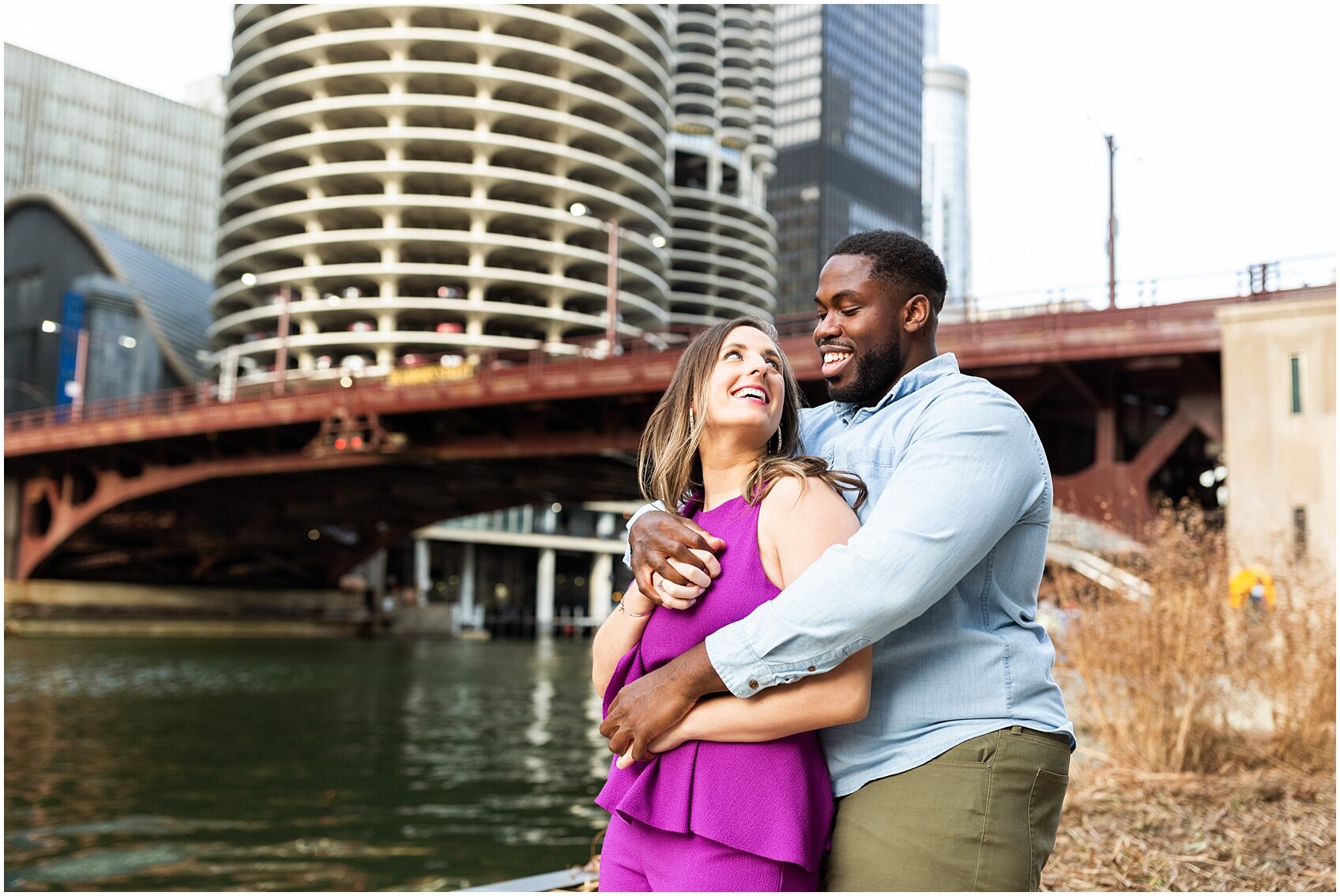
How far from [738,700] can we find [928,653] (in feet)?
1.27

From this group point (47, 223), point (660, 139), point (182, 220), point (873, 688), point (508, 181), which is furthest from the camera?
point (182, 220)


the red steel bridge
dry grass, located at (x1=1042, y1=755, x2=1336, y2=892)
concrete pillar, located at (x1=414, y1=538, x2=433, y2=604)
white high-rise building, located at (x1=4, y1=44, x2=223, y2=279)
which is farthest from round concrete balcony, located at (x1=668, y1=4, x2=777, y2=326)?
dry grass, located at (x1=1042, y1=755, x2=1336, y2=892)

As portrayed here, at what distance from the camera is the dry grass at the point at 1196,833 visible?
538 centimetres

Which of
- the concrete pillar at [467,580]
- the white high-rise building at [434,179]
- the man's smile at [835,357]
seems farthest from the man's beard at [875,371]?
the concrete pillar at [467,580]

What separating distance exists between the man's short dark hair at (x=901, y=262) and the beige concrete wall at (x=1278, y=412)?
1592cm

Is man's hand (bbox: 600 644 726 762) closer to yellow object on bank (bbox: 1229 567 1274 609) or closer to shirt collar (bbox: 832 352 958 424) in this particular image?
shirt collar (bbox: 832 352 958 424)

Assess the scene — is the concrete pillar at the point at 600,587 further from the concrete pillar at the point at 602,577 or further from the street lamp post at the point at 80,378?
the street lamp post at the point at 80,378

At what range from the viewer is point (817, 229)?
5472 inches

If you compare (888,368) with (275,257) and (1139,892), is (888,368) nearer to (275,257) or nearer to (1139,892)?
(1139,892)

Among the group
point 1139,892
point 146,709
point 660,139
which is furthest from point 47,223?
point 1139,892

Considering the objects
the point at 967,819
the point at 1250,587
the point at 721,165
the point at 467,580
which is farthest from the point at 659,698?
the point at 721,165

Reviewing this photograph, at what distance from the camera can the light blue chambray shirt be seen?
2.08 metres

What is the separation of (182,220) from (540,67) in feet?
219

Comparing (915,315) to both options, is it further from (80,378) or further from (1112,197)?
(80,378)
